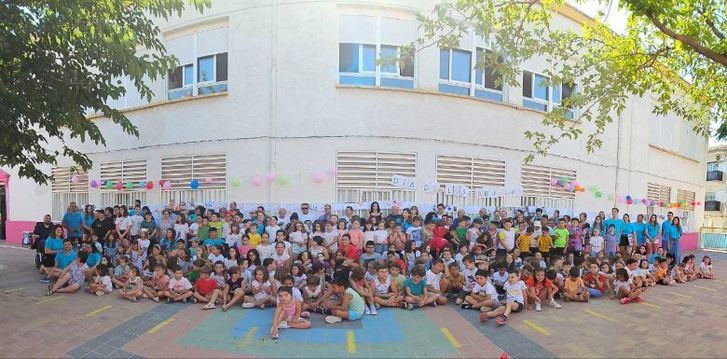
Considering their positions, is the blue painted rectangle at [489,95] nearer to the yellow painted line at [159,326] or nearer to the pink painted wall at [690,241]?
the yellow painted line at [159,326]

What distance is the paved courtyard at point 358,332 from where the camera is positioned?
569 centimetres

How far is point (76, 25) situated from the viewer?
5996 millimetres

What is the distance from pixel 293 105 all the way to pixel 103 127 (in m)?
7.64

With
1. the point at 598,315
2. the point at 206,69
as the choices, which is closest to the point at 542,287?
the point at 598,315

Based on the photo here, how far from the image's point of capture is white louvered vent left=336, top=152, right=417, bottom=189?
11.4 m

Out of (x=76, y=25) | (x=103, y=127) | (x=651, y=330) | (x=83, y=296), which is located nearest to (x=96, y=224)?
(x=83, y=296)

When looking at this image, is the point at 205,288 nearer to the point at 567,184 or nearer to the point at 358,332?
the point at 358,332

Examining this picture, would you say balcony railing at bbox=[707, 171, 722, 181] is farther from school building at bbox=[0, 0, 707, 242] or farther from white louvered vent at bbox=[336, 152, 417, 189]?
white louvered vent at bbox=[336, 152, 417, 189]

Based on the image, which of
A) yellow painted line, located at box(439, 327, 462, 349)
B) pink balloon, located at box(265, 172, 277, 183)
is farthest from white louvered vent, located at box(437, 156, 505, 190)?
yellow painted line, located at box(439, 327, 462, 349)

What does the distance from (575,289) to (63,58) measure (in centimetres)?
982

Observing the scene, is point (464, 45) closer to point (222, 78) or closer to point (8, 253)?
point (222, 78)

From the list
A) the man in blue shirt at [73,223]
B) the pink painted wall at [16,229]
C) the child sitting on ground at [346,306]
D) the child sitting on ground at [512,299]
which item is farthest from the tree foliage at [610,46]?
the pink painted wall at [16,229]

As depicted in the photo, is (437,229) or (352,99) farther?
(352,99)

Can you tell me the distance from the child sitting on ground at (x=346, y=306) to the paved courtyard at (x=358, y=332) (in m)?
0.18
